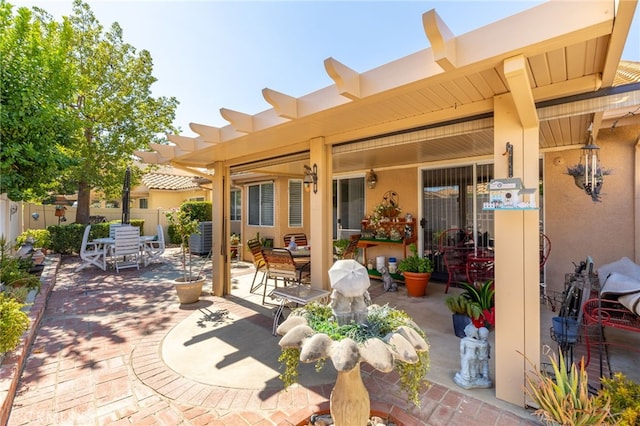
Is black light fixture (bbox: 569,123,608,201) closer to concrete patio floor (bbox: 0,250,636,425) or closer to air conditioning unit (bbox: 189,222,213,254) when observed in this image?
concrete patio floor (bbox: 0,250,636,425)

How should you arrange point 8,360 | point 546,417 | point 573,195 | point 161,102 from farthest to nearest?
point 161,102 → point 573,195 → point 8,360 → point 546,417

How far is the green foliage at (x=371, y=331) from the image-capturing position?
5.86 ft

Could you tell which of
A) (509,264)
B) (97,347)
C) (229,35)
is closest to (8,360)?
(97,347)

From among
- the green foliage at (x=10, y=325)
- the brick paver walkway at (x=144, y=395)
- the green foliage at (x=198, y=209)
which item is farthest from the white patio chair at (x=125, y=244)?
the green foliage at (x=10, y=325)

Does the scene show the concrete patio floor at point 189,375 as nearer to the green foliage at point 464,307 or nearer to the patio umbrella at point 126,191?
the green foliage at point 464,307

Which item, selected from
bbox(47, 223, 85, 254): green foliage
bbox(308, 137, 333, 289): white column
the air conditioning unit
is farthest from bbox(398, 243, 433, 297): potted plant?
bbox(47, 223, 85, 254): green foliage

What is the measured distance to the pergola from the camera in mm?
1823

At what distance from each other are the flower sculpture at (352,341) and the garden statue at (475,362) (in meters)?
1.16

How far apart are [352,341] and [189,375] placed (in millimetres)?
2282

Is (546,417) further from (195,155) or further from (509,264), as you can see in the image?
(195,155)

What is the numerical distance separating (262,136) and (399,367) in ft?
10.9

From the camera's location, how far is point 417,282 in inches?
216

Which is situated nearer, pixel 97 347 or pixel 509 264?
pixel 509 264

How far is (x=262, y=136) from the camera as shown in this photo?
13.3 feet
